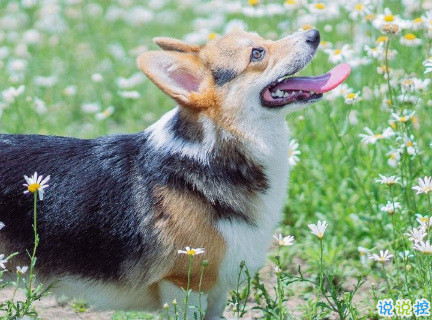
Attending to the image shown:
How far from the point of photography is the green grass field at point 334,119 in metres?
4.87

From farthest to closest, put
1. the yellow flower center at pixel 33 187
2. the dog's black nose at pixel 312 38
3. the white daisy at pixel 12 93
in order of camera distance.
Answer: the white daisy at pixel 12 93, the dog's black nose at pixel 312 38, the yellow flower center at pixel 33 187

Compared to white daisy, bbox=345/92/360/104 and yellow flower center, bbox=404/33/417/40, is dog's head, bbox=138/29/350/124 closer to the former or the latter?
white daisy, bbox=345/92/360/104

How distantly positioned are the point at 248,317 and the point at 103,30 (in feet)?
18.9

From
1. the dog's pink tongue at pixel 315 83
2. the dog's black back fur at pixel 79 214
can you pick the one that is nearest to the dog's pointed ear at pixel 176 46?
the dog's pink tongue at pixel 315 83

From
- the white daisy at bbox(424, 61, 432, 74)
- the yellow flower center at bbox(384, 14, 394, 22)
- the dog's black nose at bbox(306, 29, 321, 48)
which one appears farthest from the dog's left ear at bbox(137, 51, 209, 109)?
the yellow flower center at bbox(384, 14, 394, 22)

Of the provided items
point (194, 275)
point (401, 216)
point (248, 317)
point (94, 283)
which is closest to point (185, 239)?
point (194, 275)

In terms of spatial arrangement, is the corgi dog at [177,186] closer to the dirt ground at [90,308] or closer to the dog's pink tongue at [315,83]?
the dog's pink tongue at [315,83]

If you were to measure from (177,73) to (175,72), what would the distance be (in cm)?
1

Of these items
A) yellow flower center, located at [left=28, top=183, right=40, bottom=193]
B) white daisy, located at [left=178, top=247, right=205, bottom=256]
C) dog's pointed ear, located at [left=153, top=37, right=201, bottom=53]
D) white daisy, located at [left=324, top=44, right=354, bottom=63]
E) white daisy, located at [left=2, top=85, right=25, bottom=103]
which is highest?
dog's pointed ear, located at [left=153, top=37, right=201, bottom=53]

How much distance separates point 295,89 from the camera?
14.3 ft

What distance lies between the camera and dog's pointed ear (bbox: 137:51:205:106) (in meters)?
4.17

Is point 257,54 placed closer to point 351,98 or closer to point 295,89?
point 295,89

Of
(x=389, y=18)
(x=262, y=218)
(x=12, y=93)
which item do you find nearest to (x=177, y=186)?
(x=262, y=218)

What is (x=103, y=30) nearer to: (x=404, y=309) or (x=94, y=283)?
(x=94, y=283)
